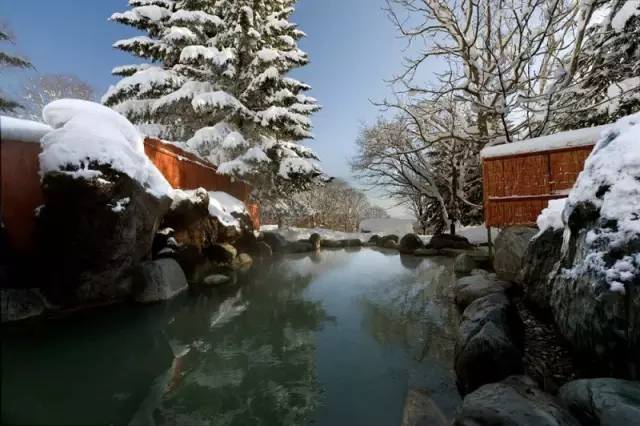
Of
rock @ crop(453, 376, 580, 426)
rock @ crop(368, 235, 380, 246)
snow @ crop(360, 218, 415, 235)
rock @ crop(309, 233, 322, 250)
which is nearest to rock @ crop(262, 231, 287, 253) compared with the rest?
rock @ crop(309, 233, 322, 250)

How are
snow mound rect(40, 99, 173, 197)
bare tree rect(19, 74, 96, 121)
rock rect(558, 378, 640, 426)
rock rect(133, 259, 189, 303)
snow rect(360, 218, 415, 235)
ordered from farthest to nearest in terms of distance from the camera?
1. snow rect(360, 218, 415, 235)
2. rock rect(133, 259, 189, 303)
3. bare tree rect(19, 74, 96, 121)
4. rock rect(558, 378, 640, 426)
5. snow mound rect(40, 99, 173, 197)

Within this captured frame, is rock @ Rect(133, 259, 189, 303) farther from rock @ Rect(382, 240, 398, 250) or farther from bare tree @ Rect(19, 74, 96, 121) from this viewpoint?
rock @ Rect(382, 240, 398, 250)

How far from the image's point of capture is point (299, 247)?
13750 millimetres

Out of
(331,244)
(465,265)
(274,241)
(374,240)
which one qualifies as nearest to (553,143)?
(465,265)

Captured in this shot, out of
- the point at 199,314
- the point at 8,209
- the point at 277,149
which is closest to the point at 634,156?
the point at 8,209

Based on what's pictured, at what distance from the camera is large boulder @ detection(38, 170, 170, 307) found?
3.30 m

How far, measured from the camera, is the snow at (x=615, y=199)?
99.4 inches

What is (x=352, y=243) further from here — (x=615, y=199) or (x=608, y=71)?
(x=615, y=199)

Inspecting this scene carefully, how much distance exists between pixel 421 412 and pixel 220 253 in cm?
706

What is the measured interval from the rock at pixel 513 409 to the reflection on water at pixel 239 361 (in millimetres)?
507

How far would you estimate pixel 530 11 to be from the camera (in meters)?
8.58

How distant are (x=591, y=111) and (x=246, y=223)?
1039 centimetres

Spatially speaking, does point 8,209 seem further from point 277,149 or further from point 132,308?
point 277,149

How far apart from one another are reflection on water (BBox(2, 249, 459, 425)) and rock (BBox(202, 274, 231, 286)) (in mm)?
688
